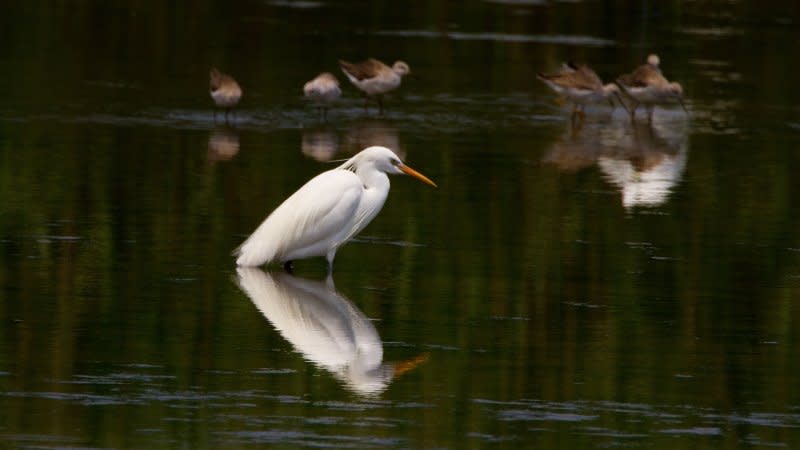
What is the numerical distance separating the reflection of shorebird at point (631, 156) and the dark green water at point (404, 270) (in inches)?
3.3

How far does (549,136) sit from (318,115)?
2929mm

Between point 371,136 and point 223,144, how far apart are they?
2.11 metres

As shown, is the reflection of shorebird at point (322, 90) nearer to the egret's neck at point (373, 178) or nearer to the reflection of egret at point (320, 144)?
the reflection of egret at point (320, 144)

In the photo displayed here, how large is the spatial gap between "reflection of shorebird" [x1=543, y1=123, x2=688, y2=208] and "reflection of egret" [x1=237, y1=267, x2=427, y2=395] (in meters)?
4.90

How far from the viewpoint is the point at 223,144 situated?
19.7 m

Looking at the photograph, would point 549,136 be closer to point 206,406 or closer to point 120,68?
point 120,68

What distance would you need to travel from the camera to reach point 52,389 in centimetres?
947

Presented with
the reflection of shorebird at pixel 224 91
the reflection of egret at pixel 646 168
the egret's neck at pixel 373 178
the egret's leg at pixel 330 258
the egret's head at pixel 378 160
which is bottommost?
the reflection of egret at pixel 646 168

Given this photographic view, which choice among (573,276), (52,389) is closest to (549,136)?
(573,276)

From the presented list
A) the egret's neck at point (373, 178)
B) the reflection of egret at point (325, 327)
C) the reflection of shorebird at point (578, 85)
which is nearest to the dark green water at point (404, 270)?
the reflection of egret at point (325, 327)

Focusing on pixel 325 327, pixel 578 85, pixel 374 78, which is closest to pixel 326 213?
pixel 325 327

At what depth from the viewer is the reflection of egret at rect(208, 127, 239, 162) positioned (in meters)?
18.8

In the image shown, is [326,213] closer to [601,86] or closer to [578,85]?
[578,85]

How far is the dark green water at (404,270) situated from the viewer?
30.5 feet
